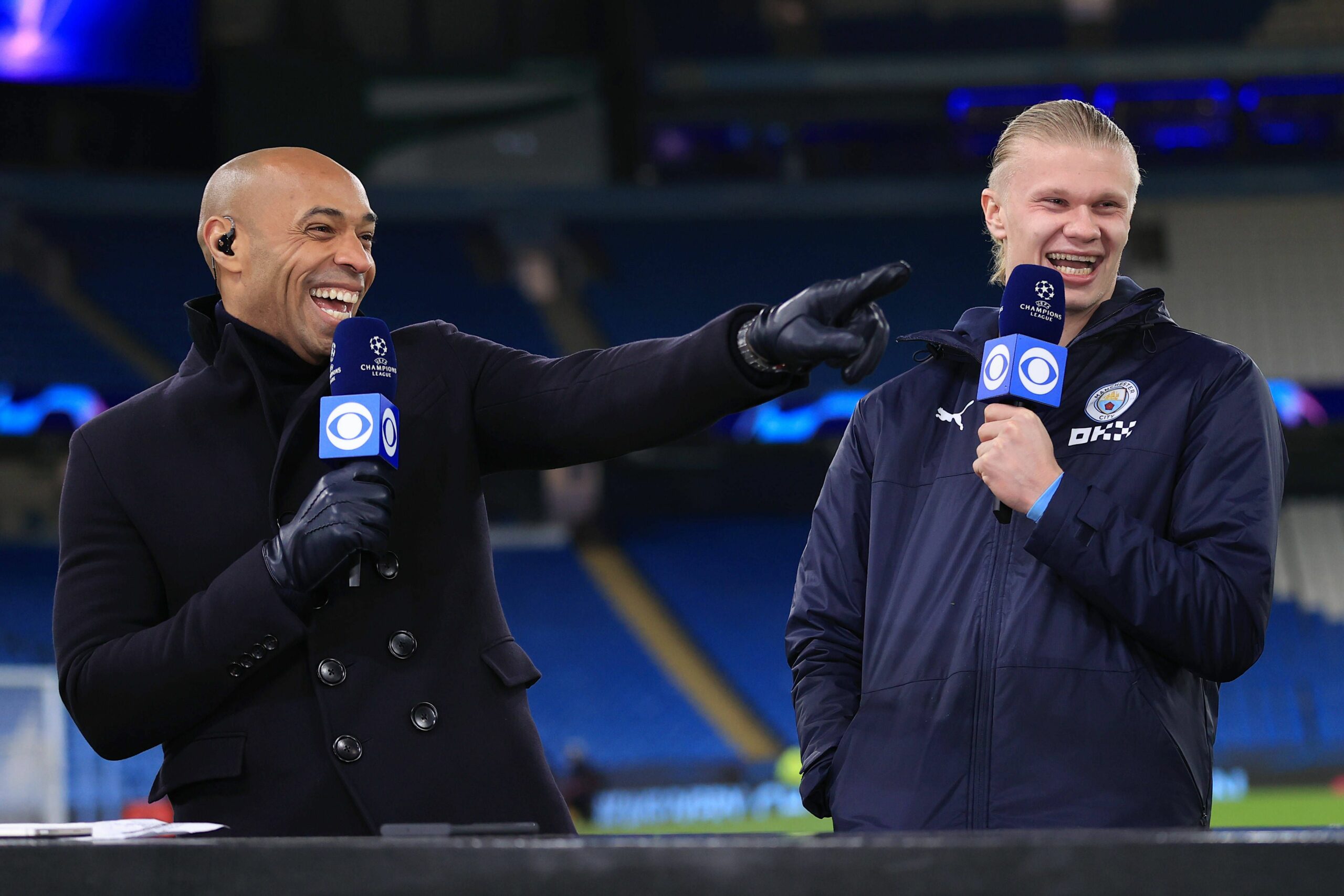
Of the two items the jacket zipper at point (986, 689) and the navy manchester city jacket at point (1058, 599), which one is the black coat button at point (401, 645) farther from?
the jacket zipper at point (986, 689)

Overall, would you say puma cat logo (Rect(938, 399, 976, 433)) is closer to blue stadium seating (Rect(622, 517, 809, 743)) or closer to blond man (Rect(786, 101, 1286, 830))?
blond man (Rect(786, 101, 1286, 830))

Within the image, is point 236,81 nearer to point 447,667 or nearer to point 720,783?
point 720,783

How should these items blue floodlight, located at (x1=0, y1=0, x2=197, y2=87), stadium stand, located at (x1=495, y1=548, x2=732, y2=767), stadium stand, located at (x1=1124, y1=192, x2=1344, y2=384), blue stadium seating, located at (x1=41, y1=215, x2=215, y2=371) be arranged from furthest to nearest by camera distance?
stadium stand, located at (x1=1124, y1=192, x2=1344, y2=384) < blue stadium seating, located at (x1=41, y1=215, x2=215, y2=371) < stadium stand, located at (x1=495, y1=548, x2=732, y2=767) < blue floodlight, located at (x1=0, y1=0, x2=197, y2=87)

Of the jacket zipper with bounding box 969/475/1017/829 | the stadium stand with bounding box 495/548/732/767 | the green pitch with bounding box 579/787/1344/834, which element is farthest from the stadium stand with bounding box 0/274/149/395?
the jacket zipper with bounding box 969/475/1017/829

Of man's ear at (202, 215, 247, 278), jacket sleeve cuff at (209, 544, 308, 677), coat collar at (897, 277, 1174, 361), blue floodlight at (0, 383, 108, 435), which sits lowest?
jacket sleeve cuff at (209, 544, 308, 677)

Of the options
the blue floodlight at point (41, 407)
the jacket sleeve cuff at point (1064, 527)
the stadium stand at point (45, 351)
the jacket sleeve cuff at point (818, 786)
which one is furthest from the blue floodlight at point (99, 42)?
the jacket sleeve cuff at point (1064, 527)

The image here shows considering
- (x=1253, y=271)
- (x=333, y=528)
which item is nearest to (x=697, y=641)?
(x=1253, y=271)

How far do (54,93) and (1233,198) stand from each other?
44.4 ft

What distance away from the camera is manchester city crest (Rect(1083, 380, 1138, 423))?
220cm

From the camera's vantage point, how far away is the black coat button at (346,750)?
212 centimetres

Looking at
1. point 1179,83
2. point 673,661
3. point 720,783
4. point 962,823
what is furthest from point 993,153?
point 1179,83

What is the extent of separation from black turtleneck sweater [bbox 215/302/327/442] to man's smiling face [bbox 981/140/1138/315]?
1.23 metres

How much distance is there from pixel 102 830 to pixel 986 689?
125 centimetres

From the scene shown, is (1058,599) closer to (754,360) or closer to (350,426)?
(754,360)
